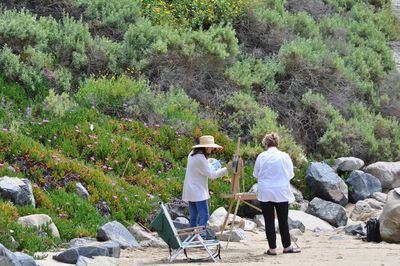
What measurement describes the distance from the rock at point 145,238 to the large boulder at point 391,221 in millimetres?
3208

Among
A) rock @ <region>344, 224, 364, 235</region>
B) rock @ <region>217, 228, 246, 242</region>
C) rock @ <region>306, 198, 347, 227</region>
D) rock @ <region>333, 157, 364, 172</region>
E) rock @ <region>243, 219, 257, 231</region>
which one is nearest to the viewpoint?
rock @ <region>217, 228, 246, 242</region>

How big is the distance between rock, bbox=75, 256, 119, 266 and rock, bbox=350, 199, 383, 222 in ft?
22.6

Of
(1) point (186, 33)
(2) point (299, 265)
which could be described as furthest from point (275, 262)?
(1) point (186, 33)

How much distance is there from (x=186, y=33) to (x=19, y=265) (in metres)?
12.4

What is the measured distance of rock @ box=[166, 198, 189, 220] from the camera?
13.7m

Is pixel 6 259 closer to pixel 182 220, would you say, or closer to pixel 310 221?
pixel 182 220

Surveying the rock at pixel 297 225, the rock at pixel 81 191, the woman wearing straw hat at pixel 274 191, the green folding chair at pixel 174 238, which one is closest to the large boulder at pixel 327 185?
the rock at pixel 297 225

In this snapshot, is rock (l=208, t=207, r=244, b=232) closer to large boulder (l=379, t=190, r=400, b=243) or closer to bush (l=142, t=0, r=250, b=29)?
large boulder (l=379, t=190, r=400, b=243)

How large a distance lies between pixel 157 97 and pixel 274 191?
6.84m

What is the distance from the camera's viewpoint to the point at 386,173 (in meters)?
17.6

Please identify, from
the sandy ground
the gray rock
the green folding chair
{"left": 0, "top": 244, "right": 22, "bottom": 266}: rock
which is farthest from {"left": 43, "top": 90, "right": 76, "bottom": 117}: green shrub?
{"left": 0, "top": 244, "right": 22, "bottom": 266}: rock

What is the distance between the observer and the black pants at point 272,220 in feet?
35.0

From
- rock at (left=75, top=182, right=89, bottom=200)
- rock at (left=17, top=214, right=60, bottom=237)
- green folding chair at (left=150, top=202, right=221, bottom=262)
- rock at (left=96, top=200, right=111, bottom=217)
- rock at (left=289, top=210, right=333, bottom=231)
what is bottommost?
rock at (left=289, top=210, right=333, bottom=231)

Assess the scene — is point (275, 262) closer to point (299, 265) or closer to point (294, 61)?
point (299, 265)
